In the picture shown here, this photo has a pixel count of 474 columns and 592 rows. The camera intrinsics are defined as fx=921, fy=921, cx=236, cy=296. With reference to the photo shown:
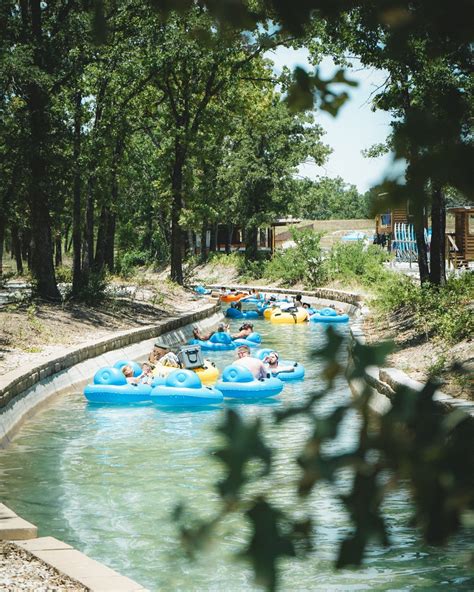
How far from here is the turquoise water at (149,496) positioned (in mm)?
5730

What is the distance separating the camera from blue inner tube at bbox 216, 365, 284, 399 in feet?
53.1

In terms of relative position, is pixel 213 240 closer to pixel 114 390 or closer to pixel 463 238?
pixel 463 238

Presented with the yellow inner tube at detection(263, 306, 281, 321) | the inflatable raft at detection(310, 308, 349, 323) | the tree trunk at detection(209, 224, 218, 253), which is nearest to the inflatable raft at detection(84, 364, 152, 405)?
the inflatable raft at detection(310, 308, 349, 323)

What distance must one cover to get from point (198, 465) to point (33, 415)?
4.14 meters

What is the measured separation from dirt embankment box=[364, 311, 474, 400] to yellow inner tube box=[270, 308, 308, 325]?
6267 millimetres

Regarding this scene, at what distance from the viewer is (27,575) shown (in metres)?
5.82

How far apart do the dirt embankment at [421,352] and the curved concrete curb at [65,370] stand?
534 cm

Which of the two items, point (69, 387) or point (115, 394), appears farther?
point (69, 387)

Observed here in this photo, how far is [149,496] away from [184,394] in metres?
5.64

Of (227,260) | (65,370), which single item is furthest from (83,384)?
(227,260)

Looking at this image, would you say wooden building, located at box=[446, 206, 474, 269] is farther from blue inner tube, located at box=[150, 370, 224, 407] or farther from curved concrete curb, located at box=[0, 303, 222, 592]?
blue inner tube, located at box=[150, 370, 224, 407]

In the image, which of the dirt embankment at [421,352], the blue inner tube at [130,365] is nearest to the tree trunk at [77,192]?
the blue inner tube at [130,365]

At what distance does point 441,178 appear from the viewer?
173 centimetres

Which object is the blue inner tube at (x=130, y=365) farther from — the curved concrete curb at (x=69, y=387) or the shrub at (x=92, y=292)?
the shrub at (x=92, y=292)
